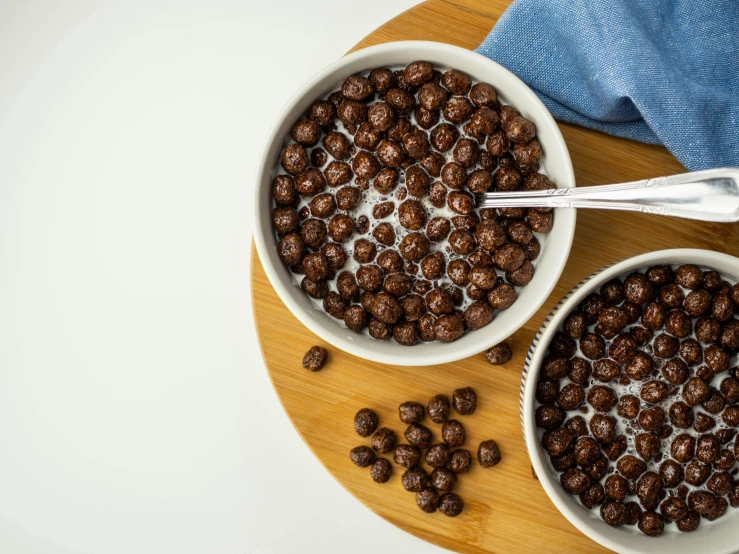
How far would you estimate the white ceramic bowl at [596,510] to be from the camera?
1030mm

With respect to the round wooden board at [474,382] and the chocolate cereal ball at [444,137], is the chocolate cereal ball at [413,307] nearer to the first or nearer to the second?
the round wooden board at [474,382]

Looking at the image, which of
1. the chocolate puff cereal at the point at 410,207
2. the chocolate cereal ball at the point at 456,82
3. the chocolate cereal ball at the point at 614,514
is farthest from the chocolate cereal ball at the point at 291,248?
the chocolate cereal ball at the point at 614,514

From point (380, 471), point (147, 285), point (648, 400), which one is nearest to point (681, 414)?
point (648, 400)

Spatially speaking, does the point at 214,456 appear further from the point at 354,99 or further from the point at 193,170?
the point at 354,99

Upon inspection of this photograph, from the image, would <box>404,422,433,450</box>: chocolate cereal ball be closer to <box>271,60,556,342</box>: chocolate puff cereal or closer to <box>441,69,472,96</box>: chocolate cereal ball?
<box>271,60,556,342</box>: chocolate puff cereal

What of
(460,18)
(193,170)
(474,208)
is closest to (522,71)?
(460,18)

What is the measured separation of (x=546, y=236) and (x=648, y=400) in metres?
0.35

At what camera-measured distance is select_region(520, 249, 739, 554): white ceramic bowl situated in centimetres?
103

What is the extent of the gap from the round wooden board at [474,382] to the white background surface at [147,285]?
329 mm

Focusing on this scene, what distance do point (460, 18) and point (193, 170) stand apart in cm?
75

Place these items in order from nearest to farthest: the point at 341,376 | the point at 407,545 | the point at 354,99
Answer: the point at 354,99 → the point at 341,376 → the point at 407,545

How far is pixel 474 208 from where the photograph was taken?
112 centimetres

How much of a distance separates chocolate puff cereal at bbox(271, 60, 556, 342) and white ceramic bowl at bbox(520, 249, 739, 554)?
0.07 metres

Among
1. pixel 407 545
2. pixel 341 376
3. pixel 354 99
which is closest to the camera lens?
pixel 354 99
